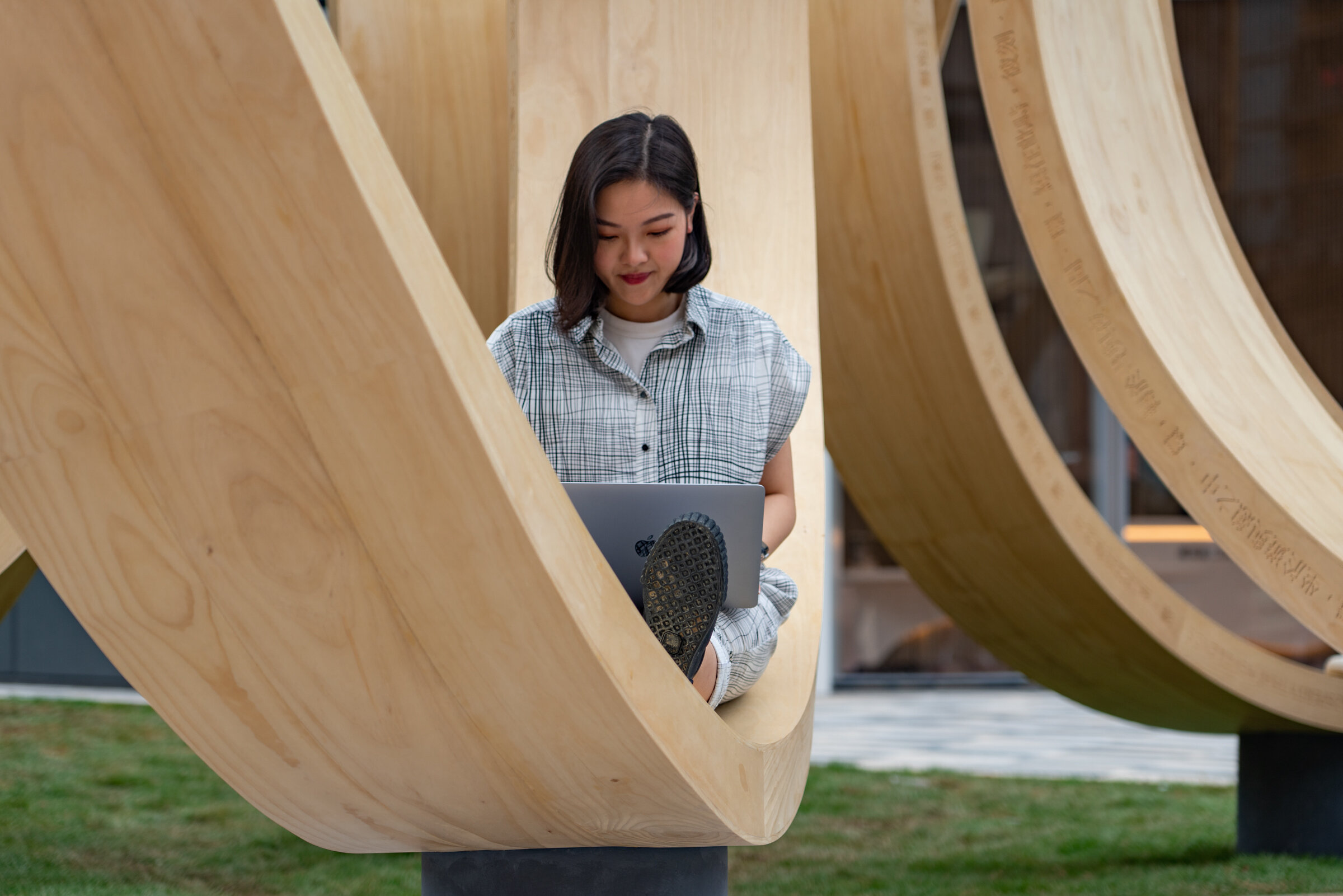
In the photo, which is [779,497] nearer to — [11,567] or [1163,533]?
[11,567]

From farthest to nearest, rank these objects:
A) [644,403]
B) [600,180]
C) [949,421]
Result: [949,421] < [644,403] < [600,180]

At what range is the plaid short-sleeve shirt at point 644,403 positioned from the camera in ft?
7.35

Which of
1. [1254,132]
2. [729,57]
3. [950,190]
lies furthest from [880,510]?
[1254,132]

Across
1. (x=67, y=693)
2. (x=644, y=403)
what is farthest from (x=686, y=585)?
(x=67, y=693)

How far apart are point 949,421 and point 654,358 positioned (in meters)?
1.69

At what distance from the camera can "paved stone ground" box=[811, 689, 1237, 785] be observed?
21.5 feet

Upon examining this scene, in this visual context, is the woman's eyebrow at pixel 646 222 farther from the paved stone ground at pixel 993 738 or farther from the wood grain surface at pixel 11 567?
the paved stone ground at pixel 993 738

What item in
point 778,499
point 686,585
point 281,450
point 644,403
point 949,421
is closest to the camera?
point 281,450

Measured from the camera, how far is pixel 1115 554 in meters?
3.67

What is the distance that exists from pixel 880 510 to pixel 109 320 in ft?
10.1

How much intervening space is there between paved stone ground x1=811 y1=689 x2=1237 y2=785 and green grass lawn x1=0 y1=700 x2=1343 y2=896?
1.76 feet

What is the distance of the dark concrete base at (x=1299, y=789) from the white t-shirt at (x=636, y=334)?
2.78m

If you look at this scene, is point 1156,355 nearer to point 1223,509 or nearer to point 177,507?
point 1223,509

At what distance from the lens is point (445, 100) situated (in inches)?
159
